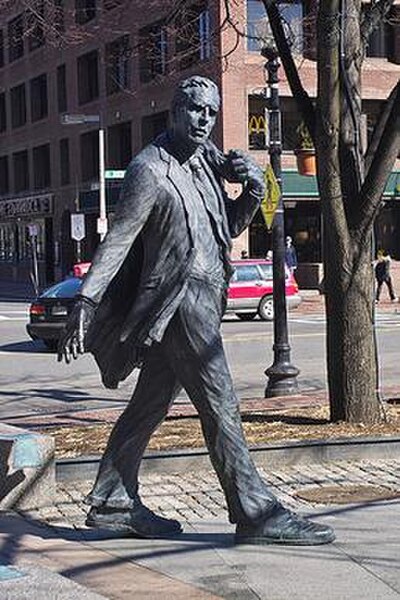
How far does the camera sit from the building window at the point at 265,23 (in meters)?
13.8

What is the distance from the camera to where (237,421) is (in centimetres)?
566

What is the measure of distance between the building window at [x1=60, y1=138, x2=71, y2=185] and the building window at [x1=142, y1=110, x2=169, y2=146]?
30.1ft

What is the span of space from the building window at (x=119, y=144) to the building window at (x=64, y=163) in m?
5.47

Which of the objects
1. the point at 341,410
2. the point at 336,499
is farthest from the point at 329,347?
the point at 336,499

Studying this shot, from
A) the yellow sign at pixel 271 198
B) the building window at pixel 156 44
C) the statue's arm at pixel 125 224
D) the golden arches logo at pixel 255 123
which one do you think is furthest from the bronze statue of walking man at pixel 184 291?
the golden arches logo at pixel 255 123

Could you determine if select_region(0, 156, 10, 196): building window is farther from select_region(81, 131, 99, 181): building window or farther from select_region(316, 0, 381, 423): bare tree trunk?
select_region(316, 0, 381, 423): bare tree trunk

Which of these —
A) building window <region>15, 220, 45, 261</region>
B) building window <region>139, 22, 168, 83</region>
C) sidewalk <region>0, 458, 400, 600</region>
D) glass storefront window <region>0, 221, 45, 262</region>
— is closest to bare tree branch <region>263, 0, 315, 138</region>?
building window <region>139, 22, 168, 83</region>

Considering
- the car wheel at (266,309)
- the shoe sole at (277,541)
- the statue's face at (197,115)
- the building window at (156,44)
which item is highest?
the building window at (156,44)

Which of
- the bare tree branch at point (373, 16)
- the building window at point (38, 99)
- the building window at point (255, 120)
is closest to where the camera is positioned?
the bare tree branch at point (373, 16)

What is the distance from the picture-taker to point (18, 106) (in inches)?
2347

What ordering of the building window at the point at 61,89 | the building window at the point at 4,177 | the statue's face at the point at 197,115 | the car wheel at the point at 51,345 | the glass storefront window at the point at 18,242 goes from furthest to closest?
the building window at the point at 4,177 < the glass storefront window at the point at 18,242 < the building window at the point at 61,89 < the car wheel at the point at 51,345 < the statue's face at the point at 197,115

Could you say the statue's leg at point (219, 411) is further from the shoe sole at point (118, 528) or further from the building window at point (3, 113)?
the building window at point (3, 113)

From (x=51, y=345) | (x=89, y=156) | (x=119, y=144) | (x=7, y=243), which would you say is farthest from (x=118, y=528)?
(x=7, y=243)

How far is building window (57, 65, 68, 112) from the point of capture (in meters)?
52.2
